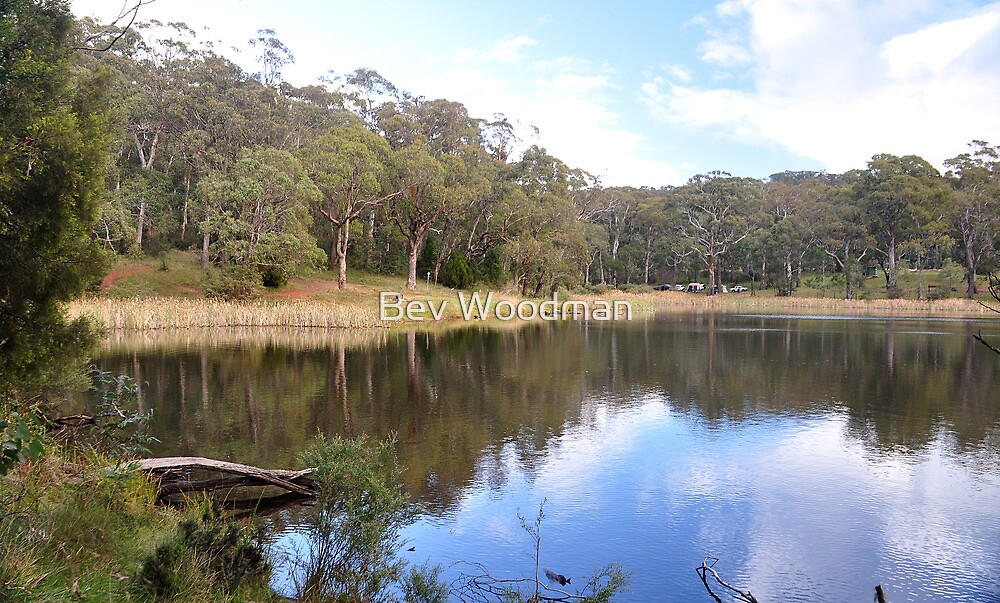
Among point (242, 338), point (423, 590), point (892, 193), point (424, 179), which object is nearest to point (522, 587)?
point (423, 590)

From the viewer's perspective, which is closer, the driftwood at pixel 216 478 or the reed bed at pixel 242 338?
the driftwood at pixel 216 478

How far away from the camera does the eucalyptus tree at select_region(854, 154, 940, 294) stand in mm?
58312

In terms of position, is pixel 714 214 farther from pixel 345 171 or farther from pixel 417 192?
pixel 345 171

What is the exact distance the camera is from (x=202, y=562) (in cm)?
440

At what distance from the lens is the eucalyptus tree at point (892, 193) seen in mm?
58312

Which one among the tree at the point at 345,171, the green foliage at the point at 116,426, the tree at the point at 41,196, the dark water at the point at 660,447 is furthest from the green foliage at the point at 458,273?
the tree at the point at 41,196

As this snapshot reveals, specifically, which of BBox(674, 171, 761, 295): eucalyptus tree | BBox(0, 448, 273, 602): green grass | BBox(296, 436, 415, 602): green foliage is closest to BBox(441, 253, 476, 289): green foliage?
BBox(674, 171, 761, 295): eucalyptus tree

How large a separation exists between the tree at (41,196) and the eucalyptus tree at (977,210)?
6228 cm

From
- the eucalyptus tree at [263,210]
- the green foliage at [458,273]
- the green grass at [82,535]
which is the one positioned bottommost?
the green grass at [82,535]

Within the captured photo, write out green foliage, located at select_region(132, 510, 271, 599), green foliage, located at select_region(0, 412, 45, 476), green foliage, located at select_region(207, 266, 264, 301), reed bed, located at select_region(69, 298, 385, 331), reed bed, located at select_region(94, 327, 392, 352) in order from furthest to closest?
green foliage, located at select_region(207, 266, 264, 301)
reed bed, located at select_region(69, 298, 385, 331)
reed bed, located at select_region(94, 327, 392, 352)
green foliage, located at select_region(132, 510, 271, 599)
green foliage, located at select_region(0, 412, 45, 476)

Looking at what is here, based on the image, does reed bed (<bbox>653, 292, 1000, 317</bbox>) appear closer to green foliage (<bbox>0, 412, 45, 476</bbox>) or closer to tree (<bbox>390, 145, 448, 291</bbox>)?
tree (<bbox>390, 145, 448, 291</bbox>)

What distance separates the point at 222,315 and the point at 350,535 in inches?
1044

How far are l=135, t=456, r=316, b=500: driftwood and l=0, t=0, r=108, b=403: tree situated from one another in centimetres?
164

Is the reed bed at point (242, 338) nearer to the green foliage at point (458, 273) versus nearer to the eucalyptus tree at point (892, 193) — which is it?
the green foliage at point (458, 273)
